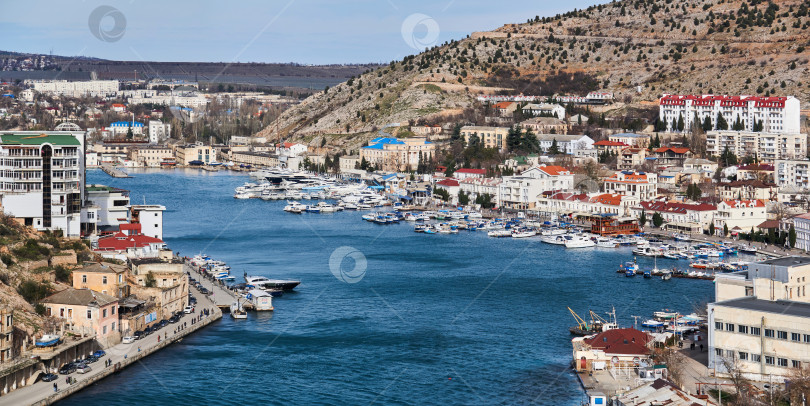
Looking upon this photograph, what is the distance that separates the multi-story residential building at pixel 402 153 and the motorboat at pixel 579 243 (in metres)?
15.5

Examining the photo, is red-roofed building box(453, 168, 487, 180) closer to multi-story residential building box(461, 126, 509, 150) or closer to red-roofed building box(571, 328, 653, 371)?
multi-story residential building box(461, 126, 509, 150)

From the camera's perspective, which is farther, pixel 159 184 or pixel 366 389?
pixel 159 184

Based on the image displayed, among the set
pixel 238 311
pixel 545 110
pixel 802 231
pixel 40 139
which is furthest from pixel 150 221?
pixel 545 110

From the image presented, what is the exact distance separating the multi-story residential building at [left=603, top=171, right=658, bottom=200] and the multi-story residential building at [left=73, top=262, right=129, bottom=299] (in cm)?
1622

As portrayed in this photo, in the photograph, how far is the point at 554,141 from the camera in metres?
37.6

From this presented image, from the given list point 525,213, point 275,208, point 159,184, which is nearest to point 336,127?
point 159,184

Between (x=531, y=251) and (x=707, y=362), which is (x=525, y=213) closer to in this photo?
(x=531, y=251)

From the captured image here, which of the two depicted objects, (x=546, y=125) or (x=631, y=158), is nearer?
(x=631, y=158)

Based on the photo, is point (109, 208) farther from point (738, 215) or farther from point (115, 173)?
point (115, 173)

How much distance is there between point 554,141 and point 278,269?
18795 millimetres

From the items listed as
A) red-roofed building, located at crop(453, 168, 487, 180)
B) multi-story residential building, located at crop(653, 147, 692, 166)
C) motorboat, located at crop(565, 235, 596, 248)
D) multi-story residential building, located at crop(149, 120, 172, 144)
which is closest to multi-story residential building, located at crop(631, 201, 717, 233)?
Result: motorboat, located at crop(565, 235, 596, 248)

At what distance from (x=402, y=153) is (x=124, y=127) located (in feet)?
97.6

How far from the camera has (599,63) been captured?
4809 cm

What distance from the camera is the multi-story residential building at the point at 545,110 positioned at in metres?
42.8
